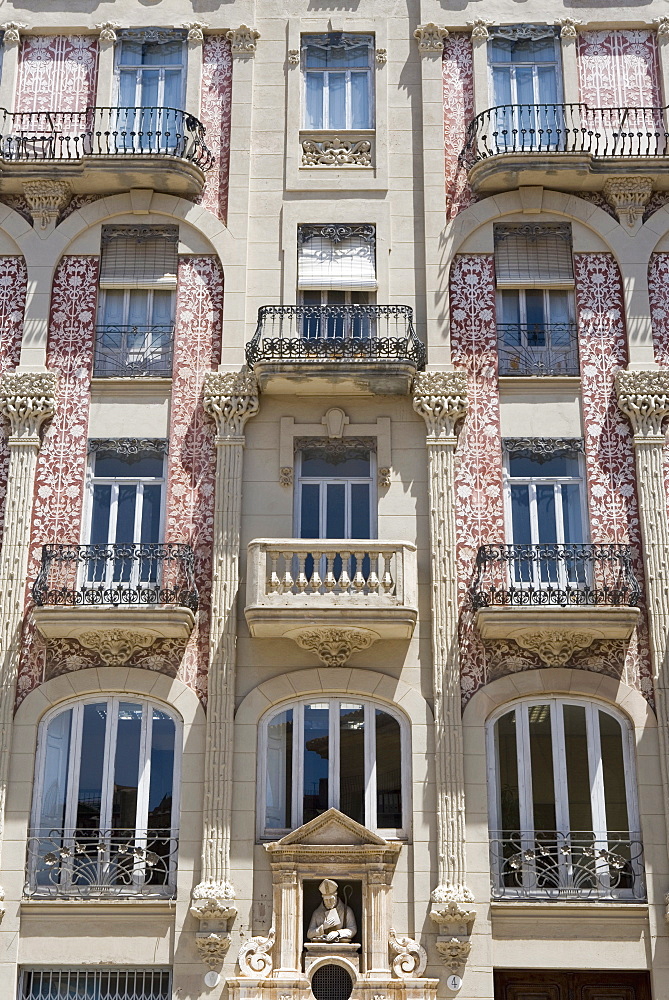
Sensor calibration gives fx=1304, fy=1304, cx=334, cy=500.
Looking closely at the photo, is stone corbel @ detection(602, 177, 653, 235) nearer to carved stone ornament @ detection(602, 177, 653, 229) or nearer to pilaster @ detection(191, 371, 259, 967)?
carved stone ornament @ detection(602, 177, 653, 229)

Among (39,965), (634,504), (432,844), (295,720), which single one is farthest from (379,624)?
(39,965)

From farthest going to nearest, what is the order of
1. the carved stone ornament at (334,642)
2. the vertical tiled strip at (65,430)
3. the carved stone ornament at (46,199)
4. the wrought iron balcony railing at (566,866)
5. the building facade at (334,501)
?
the carved stone ornament at (46,199) → the vertical tiled strip at (65,430) → the carved stone ornament at (334,642) → the wrought iron balcony railing at (566,866) → the building facade at (334,501)

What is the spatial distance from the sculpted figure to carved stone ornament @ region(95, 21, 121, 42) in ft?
51.2

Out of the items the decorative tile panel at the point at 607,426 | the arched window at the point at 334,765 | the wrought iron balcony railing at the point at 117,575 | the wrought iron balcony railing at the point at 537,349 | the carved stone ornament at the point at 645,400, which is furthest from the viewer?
the wrought iron balcony railing at the point at 537,349

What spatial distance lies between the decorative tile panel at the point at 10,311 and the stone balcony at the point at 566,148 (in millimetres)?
8130

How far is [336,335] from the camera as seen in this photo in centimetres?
2231

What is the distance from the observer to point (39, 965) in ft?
62.3

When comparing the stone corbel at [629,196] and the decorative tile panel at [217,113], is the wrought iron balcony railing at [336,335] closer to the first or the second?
the decorative tile panel at [217,113]

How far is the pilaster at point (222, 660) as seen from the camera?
744 inches

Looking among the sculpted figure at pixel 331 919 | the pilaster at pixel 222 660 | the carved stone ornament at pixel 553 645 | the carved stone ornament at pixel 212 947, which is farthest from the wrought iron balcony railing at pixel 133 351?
the carved stone ornament at pixel 212 947

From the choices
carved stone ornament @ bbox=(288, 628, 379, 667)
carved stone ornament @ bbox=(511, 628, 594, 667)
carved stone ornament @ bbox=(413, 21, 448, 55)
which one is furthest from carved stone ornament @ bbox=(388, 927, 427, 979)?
carved stone ornament @ bbox=(413, 21, 448, 55)

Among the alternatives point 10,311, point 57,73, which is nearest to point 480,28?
point 57,73

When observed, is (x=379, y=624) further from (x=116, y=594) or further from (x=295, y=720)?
(x=116, y=594)

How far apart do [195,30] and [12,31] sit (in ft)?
11.2
